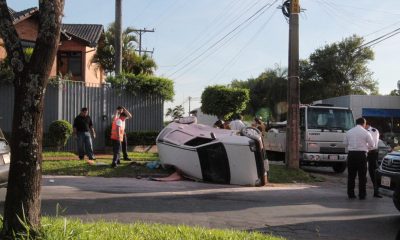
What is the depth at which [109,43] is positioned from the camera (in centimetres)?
3425

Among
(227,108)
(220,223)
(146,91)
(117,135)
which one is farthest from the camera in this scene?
(227,108)

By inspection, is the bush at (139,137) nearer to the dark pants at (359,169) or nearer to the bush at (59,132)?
the bush at (59,132)

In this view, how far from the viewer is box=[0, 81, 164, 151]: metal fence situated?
19547 mm

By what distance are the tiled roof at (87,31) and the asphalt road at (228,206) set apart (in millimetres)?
18957

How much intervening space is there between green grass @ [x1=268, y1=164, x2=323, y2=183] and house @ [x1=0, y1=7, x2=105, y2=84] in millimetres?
11991

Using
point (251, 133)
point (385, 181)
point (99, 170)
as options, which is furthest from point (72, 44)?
point (385, 181)

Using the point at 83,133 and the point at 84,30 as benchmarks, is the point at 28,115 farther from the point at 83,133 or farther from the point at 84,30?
the point at 84,30

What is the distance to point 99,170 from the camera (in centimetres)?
1361

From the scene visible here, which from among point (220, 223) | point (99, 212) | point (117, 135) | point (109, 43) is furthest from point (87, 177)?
point (109, 43)

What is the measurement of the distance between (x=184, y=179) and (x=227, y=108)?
1143 cm

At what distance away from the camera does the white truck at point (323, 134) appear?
683 inches

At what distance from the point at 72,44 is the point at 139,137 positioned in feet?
35.2

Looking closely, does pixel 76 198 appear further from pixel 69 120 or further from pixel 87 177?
pixel 69 120

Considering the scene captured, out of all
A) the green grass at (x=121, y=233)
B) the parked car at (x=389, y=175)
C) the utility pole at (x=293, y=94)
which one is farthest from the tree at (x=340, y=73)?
the green grass at (x=121, y=233)
